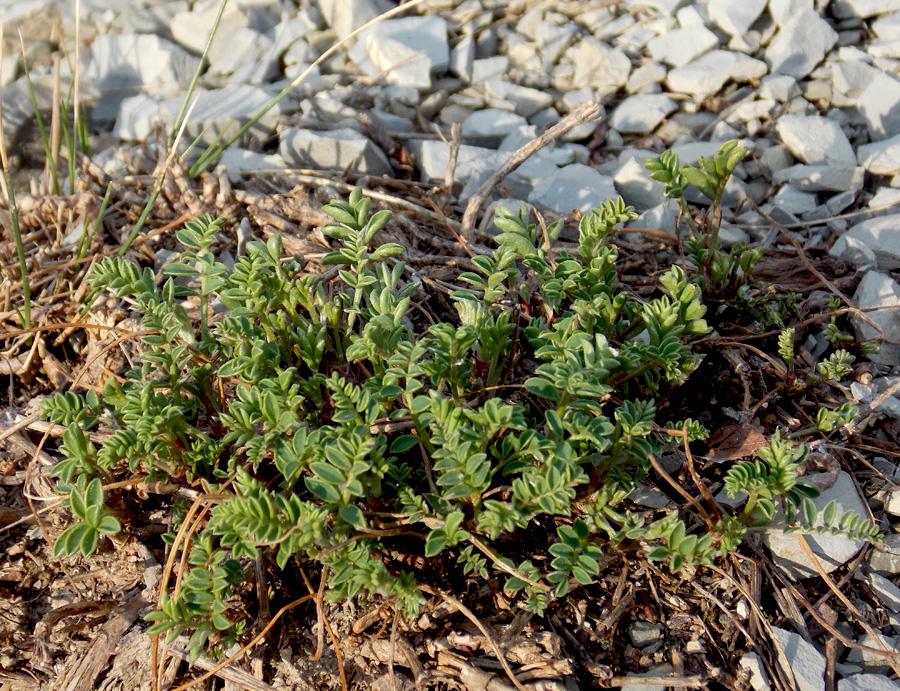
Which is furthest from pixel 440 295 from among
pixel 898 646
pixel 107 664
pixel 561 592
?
pixel 898 646

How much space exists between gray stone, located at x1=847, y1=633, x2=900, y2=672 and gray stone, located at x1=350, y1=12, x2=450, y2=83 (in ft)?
10.2

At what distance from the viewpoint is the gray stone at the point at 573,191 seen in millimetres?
3105

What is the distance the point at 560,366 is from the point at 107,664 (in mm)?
1407

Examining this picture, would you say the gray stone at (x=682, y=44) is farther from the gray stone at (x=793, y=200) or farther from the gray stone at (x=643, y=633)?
the gray stone at (x=643, y=633)

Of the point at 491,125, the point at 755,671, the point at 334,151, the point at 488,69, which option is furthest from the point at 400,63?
the point at 755,671

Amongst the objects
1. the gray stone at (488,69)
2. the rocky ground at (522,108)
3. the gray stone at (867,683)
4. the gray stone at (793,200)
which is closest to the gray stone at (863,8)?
the rocky ground at (522,108)

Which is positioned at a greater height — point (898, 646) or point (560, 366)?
point (560, 366)

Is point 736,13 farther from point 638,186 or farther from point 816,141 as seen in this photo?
point 638,186

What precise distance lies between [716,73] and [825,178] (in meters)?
0.80

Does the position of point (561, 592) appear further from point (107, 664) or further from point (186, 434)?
point (107, 664)

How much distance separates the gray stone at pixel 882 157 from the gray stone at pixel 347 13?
2.52m

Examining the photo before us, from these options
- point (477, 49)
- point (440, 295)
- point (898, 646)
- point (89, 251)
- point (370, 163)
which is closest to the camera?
point (898, 646)

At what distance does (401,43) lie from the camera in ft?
12.6

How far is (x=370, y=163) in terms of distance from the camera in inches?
129
